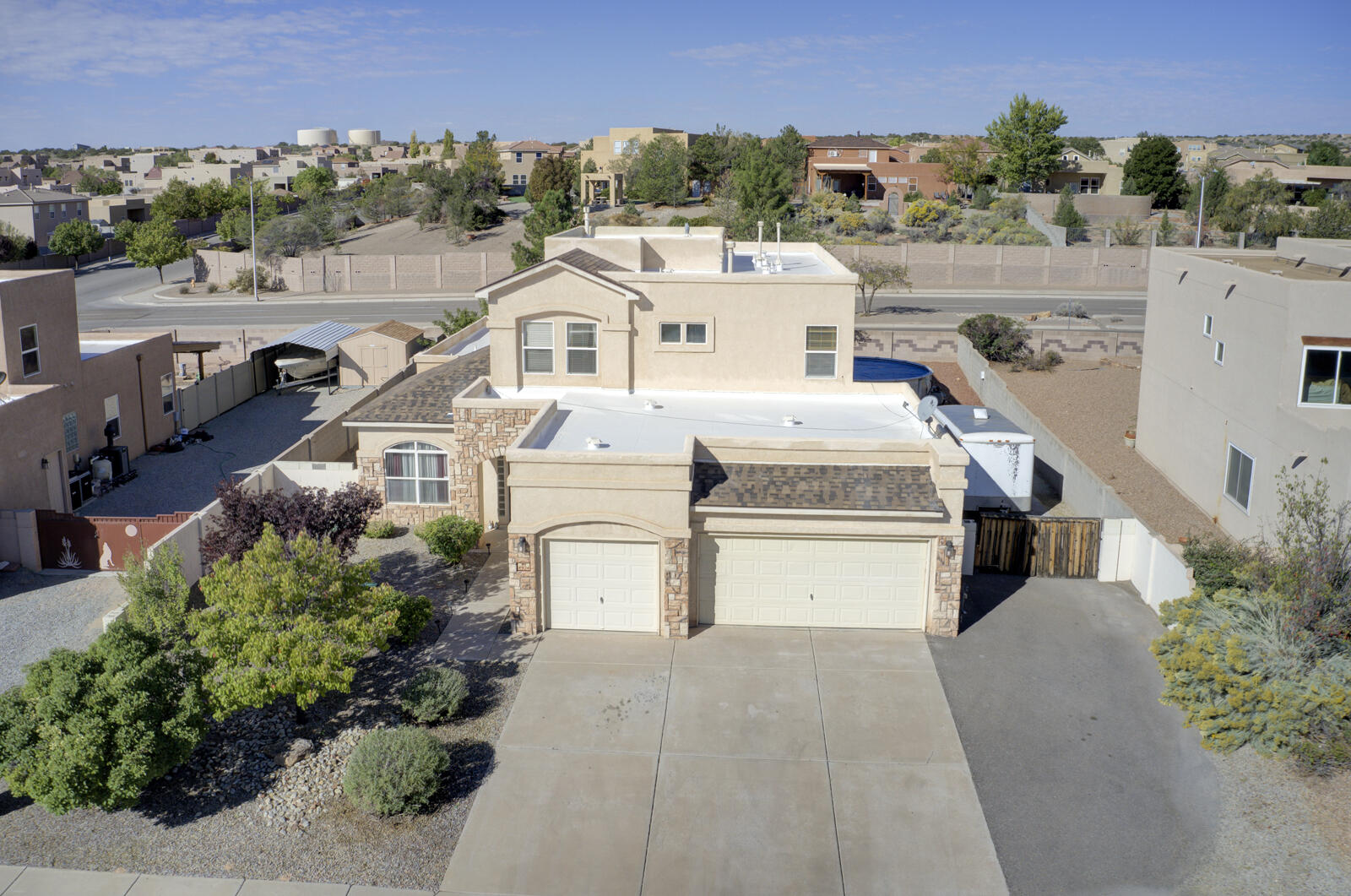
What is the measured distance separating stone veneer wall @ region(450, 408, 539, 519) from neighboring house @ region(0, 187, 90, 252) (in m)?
73.4

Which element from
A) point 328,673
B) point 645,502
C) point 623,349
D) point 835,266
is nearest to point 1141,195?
point 835,266

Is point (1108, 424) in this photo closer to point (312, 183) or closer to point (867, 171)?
point (867, 171)

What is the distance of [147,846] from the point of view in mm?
13883

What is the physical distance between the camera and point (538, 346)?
25297 mm

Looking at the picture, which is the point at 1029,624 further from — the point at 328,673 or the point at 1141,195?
the point at 1141,195

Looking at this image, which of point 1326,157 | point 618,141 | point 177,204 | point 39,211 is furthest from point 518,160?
point 1326,157

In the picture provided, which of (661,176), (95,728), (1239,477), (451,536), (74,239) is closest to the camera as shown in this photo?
(95,728)

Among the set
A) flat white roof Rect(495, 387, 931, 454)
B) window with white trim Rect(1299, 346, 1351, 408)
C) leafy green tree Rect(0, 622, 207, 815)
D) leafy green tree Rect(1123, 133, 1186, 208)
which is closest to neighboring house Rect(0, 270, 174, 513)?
flat white roof Rect(495, 387, 931, 454)

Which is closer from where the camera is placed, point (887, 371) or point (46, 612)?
point (46, 612)

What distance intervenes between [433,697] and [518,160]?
13510 cm

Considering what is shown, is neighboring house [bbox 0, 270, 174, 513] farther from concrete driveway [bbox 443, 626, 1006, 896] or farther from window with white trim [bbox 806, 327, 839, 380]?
window with white trim [bbox 806, 327, 839, 380]

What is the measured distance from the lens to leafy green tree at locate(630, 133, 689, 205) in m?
97.1

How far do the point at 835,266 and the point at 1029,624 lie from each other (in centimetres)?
1140

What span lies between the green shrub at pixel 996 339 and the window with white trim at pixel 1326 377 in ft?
76.6
